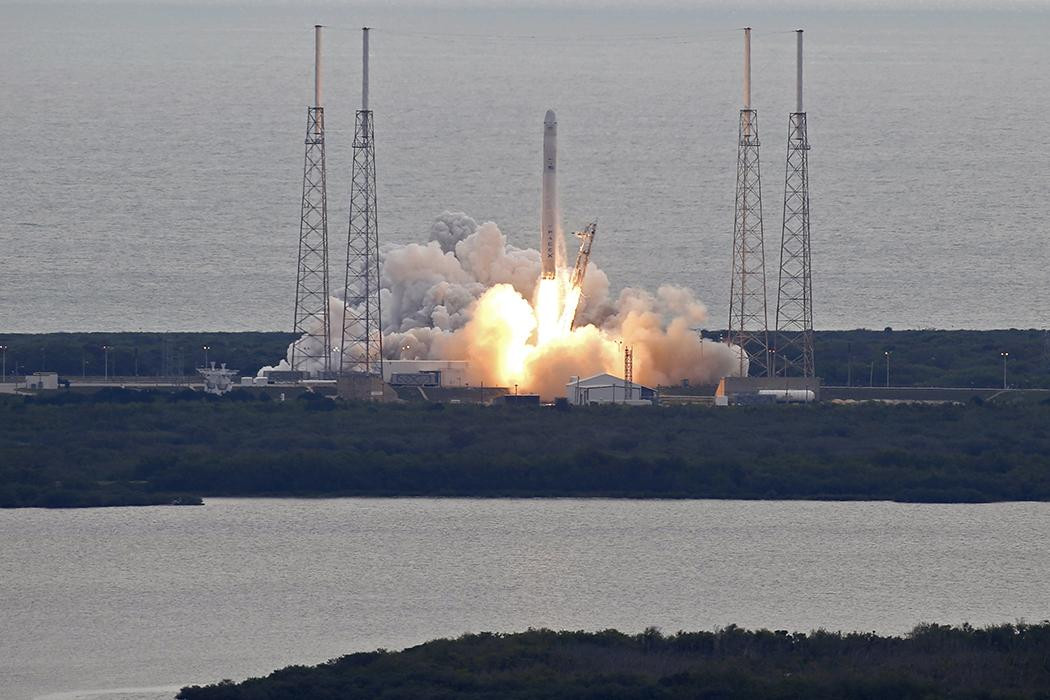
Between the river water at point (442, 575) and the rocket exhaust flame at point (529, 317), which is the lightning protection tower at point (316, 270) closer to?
the rocket exhaust flame at point (529, 317)

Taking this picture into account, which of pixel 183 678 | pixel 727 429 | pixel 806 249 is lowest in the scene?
pixel 183 678

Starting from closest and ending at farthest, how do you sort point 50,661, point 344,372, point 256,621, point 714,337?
point 50,661 → point 256,621 → point 344,372 → point 714,337

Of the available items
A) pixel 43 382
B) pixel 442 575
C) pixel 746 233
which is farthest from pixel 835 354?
pixel 442 575

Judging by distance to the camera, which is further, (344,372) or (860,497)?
(344,372)

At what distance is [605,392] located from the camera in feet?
247

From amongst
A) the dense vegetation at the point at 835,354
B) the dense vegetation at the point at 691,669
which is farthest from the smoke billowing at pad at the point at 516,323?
the dense vegetation at the point at 691,669

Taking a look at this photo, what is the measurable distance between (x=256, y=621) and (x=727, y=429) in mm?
24374

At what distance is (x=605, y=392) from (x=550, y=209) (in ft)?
16.0

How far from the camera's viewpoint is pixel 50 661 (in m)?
45.5

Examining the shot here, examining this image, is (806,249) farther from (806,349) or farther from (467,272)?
(467,272)

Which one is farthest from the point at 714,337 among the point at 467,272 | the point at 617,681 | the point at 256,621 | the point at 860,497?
the point at 617,681

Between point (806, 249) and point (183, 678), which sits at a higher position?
point (806, 249)

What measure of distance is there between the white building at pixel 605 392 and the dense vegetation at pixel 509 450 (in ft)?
6.10

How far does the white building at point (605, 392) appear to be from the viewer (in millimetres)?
75250
